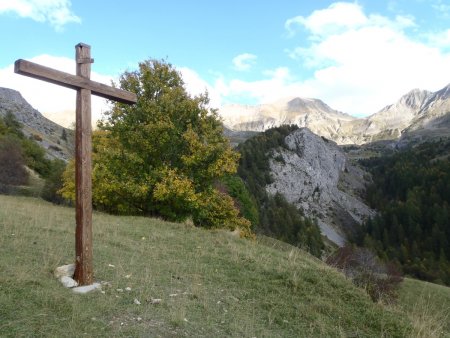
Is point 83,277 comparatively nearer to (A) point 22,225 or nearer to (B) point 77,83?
(B) point 77,83

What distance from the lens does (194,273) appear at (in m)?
9.91

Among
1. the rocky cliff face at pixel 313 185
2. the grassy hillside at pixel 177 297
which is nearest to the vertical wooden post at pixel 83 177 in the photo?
the grassy hillside at pixel 177 297

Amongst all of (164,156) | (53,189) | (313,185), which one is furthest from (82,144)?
(313,185)

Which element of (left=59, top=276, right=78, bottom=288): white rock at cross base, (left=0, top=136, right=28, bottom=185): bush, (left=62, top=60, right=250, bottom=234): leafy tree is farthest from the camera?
(left=0, top=136, right=28, bottom=185): bush

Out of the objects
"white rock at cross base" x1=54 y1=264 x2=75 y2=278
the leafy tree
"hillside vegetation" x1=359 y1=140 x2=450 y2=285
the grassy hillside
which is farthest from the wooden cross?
"hillside vegetation" x1=359 y1=140 x2=450 y2=285

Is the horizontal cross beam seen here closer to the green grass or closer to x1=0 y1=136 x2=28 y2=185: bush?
the green grass

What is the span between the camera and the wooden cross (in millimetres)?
7993

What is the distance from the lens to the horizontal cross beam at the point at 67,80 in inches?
293

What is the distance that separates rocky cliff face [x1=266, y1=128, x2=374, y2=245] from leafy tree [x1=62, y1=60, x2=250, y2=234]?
4911 inches

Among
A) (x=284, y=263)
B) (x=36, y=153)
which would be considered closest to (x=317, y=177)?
(x=36, y=153)

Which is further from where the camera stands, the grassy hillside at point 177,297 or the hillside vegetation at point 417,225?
the hillside vegetation at point 417,225

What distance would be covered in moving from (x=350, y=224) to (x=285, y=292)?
158645 mm

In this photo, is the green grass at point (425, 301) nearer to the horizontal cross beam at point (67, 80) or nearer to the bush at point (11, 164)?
the horizontal cross beam at point (67, 80)

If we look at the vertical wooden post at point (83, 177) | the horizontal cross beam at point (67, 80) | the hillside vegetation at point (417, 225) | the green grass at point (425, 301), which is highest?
the horizontal cross beam at point (67, 80)
